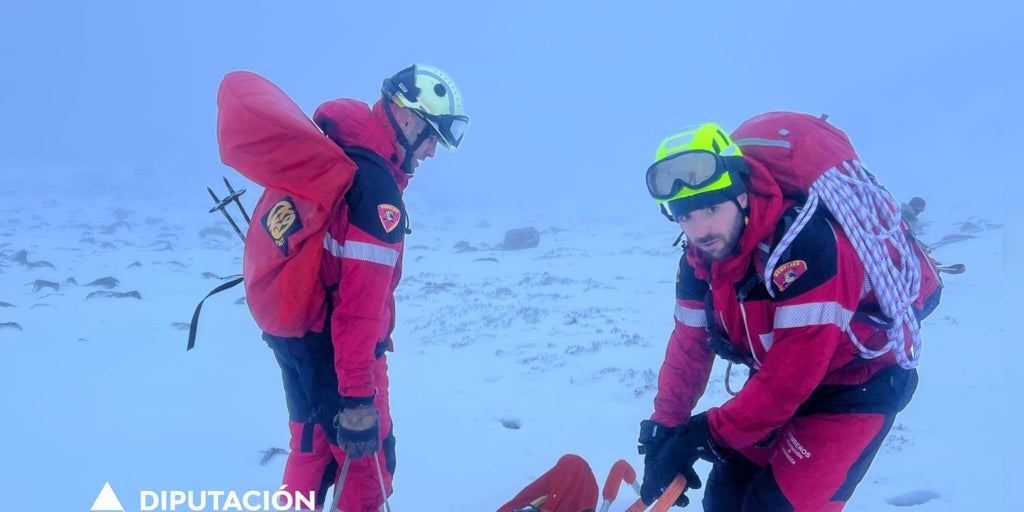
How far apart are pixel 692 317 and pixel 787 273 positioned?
0.85 meters

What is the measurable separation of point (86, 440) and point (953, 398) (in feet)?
31.1

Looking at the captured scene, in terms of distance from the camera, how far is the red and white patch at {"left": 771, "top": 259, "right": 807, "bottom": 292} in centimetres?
220

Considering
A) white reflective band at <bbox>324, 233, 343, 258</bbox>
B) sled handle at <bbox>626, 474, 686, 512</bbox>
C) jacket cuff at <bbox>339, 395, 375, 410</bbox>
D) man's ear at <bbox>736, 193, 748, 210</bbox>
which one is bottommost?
sled handle at <bbox>626, 474, 686, 512</bbox>

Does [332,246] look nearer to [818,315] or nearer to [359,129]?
[359,129]

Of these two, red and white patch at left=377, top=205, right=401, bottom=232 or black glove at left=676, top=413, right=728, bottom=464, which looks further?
red and white patch at left=377, top=205, right=401, bottom=232

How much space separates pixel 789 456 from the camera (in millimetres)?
2600

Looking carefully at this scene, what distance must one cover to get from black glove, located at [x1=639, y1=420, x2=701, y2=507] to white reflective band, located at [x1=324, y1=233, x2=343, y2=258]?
1.96 metres

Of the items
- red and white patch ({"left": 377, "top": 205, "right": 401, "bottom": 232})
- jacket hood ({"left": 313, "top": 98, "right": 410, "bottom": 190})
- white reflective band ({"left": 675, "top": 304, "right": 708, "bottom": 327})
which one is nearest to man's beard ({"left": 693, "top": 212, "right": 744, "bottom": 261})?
white reflective band ({"left": 675, "top": 304, "right": 708, "bottom": 327})

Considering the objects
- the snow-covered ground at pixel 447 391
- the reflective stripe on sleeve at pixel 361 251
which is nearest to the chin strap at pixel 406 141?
the reflective stripe on sleeve at pixel 361 251

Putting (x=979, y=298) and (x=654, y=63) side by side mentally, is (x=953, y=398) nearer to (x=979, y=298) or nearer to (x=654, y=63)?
(x=979, y=298)

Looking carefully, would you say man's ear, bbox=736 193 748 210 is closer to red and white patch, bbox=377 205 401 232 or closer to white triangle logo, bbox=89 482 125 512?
red and white patch, bbox=377 205 401 232

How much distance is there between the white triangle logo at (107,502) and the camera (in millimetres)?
4395

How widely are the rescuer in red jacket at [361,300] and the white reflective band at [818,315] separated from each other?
79.2 inches

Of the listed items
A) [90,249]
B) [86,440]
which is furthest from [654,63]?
[86,440]
